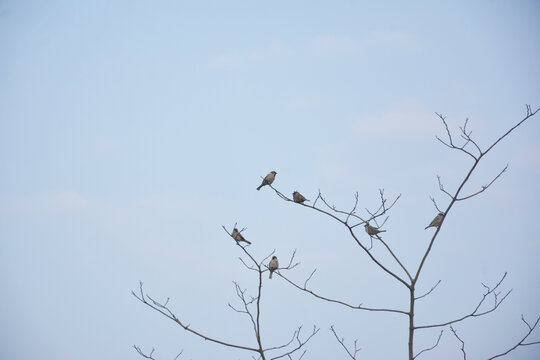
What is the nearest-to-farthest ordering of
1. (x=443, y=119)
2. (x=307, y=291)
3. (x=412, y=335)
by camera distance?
(x=412, y=335) < (x=307, y=291) < (x=443, y=119)

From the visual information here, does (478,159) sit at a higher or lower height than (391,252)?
higher

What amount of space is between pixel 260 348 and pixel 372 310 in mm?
1037

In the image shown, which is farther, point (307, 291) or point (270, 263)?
point (270, 263)

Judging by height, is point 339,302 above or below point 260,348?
above

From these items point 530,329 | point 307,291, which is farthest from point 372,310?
point 530,329

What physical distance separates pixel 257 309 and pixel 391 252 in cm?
130

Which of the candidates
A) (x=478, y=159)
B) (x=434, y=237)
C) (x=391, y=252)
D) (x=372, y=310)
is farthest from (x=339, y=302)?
(x=478, y=159)

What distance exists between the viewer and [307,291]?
501 cm

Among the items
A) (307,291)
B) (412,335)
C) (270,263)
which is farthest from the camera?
(270,263)

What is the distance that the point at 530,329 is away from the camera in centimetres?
472

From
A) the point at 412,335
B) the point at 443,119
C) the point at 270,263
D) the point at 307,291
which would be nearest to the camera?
the point at 412,335

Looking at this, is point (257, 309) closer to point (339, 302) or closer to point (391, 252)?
point (339, 302)

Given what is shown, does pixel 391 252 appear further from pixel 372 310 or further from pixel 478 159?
pixel 478 159

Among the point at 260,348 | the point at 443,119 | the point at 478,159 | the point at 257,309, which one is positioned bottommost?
the point at 260,348
